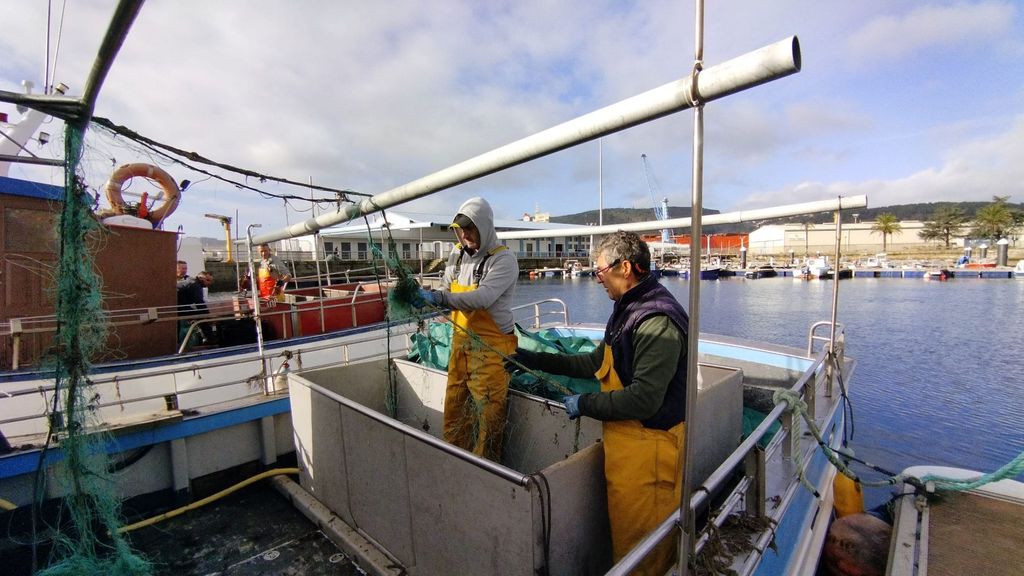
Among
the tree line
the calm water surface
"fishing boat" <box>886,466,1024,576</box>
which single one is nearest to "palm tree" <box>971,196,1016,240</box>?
the tree line

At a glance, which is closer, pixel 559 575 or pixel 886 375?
pixel 559 575

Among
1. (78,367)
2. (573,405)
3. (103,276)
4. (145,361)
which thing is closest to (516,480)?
(573,405)

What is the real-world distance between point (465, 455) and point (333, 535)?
1828 mm

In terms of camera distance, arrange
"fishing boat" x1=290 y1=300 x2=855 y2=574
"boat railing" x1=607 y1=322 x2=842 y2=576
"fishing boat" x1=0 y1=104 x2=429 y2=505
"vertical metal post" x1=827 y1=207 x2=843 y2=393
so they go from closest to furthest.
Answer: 1. "boat railing" x1=607 y1=322 x2=842 y2=576
2. "fishing boat" x1=290 y1=300 x2=855 y2=574
3. "fishing boat" x1=0 y1=104 x2=429 y2=505
4. "vertical metal post" x1=827 y1=207 x2=843 y2=393

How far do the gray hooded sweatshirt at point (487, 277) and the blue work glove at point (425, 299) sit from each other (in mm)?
50

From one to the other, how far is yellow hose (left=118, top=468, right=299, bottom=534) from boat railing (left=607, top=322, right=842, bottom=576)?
3627 millimetres

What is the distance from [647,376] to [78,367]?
271 centimetres

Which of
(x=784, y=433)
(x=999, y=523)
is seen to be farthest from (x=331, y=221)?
(x=999, y=523)

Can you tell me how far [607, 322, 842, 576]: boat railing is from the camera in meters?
1.57

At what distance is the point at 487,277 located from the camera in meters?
3.07

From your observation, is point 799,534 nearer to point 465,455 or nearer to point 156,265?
point 465,455

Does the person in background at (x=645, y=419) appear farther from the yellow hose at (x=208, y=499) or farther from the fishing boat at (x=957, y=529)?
the yellow hose at (x=208, y=499)

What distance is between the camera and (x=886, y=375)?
12.4 m

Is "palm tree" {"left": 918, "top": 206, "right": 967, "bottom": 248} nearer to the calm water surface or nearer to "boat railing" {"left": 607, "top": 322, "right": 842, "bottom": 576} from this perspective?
the calm water surface
